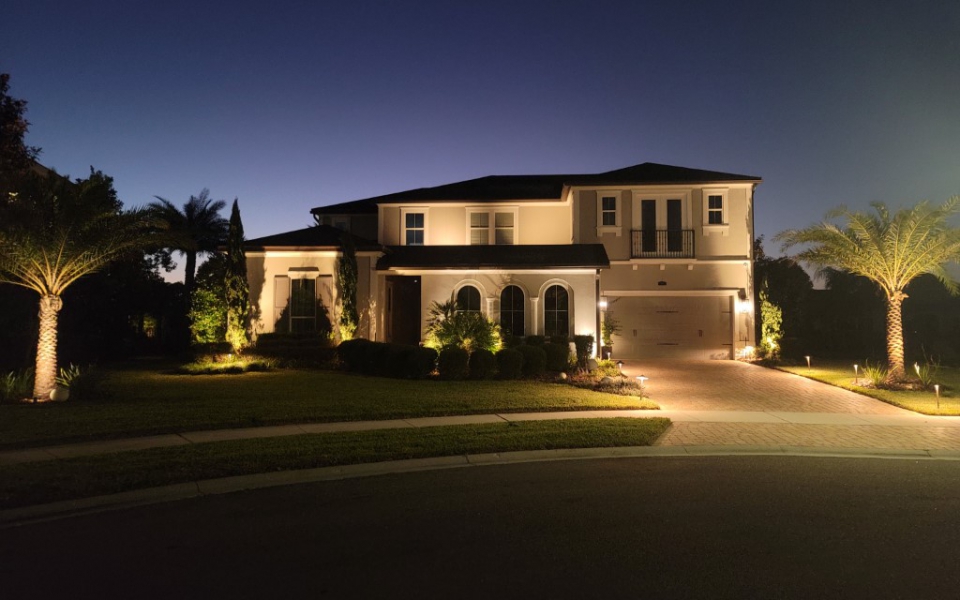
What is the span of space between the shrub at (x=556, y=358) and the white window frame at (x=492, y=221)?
8616 mm

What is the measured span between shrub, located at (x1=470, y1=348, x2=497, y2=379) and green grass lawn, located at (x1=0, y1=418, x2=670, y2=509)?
5.95m

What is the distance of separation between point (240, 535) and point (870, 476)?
771 cm

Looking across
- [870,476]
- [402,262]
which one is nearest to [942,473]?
[870,476]

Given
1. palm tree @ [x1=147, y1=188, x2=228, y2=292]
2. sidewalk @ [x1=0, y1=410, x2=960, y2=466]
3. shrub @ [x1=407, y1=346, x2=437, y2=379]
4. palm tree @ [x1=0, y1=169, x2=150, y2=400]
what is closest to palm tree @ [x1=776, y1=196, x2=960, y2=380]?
sidewalk @ [x1=0, y1=410, x2=960, y2=466]

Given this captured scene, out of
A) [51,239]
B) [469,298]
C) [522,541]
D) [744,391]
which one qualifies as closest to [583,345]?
[469,298]

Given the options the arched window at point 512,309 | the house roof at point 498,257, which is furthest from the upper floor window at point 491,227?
the arched window at point 512,309

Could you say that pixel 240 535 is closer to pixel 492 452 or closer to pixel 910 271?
pixel 492 452

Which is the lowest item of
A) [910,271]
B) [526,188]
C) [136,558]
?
[136,558]

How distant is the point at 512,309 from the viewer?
896 inches

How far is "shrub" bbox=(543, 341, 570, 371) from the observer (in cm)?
1884

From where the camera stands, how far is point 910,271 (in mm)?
17828

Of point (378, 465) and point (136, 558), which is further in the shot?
point (378, 465)

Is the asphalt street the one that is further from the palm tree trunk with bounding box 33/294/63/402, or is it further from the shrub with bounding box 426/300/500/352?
the shrub with bounding box 426/300/500/352

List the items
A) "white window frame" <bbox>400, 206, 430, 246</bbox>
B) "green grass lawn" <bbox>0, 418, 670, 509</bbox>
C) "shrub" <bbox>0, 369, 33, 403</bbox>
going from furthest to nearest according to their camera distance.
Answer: "white window frame" <bbox>400, 206, 430, 246</bbox> < "shrub" <bbox>0, 369, 33, 403</bbox> < "green grass lawn" <bbox>0, 418, 670, 509</bbox>
